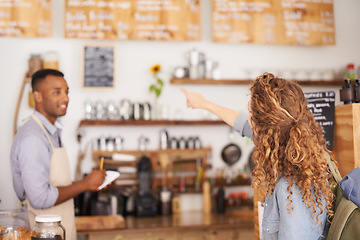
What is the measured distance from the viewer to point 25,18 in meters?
3.92

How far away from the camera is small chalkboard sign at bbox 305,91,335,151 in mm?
2242

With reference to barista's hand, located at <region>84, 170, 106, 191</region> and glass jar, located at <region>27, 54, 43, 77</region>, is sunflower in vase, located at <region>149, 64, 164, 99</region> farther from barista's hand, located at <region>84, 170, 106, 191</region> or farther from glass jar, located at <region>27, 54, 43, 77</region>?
barista's hand, located at <region>84, 170, 106, 191</region>

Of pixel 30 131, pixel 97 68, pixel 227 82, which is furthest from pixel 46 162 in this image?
pixel 227 82

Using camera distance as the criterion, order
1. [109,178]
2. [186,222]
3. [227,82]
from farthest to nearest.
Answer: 1. [227,82]
2. [186,222]
3. [109,178]

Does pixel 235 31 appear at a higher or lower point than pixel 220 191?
higher

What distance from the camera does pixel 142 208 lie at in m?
3.90

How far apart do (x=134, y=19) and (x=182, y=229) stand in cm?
205

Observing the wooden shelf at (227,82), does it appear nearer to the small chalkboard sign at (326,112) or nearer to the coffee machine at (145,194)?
the coffee machine at (145,194)

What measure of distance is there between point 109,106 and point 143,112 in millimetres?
346

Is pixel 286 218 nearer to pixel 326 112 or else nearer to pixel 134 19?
pixel 326 112

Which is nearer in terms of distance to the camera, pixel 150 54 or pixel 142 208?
pixel 142 208

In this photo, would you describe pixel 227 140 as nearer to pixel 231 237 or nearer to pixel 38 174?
pixel 231 237

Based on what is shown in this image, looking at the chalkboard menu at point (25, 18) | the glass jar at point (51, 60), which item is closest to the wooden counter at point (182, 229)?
the glass jar at point (51, 60)

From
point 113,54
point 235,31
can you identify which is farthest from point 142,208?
point 235,31
